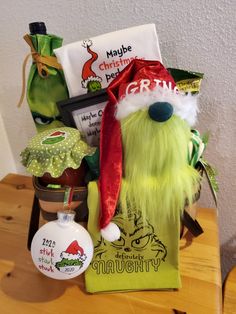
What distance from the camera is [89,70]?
464 mm

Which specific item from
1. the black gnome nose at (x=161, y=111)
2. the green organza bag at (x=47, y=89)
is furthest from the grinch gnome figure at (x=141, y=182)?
the green organza bag at (x=47, y=89)

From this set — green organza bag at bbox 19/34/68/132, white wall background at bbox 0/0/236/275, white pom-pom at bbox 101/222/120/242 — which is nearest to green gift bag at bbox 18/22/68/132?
green organza bag at bbox 19/34/68/132

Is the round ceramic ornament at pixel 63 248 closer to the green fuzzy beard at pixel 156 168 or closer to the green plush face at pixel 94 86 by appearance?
the green fuzzy beard at pixel 156 168

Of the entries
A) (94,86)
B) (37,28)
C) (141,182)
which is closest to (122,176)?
(141,182)

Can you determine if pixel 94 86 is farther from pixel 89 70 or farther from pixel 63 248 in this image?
pixel 63 248

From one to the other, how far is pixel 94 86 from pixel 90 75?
2cm

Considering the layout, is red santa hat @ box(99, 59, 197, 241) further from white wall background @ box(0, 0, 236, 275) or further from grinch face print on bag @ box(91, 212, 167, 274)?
white wall background @ box(0, 0, 236, 275)

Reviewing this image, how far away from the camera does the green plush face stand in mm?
472

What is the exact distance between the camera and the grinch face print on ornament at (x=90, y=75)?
46cm

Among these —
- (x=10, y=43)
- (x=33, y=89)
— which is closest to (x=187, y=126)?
(x=33, y=89)

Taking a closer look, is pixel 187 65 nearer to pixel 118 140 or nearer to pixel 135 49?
pixel 135 49

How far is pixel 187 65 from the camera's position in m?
A: 0.52

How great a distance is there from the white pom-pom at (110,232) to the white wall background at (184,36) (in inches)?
11.4

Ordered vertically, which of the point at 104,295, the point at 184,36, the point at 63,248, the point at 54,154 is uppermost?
the point at 184,36
